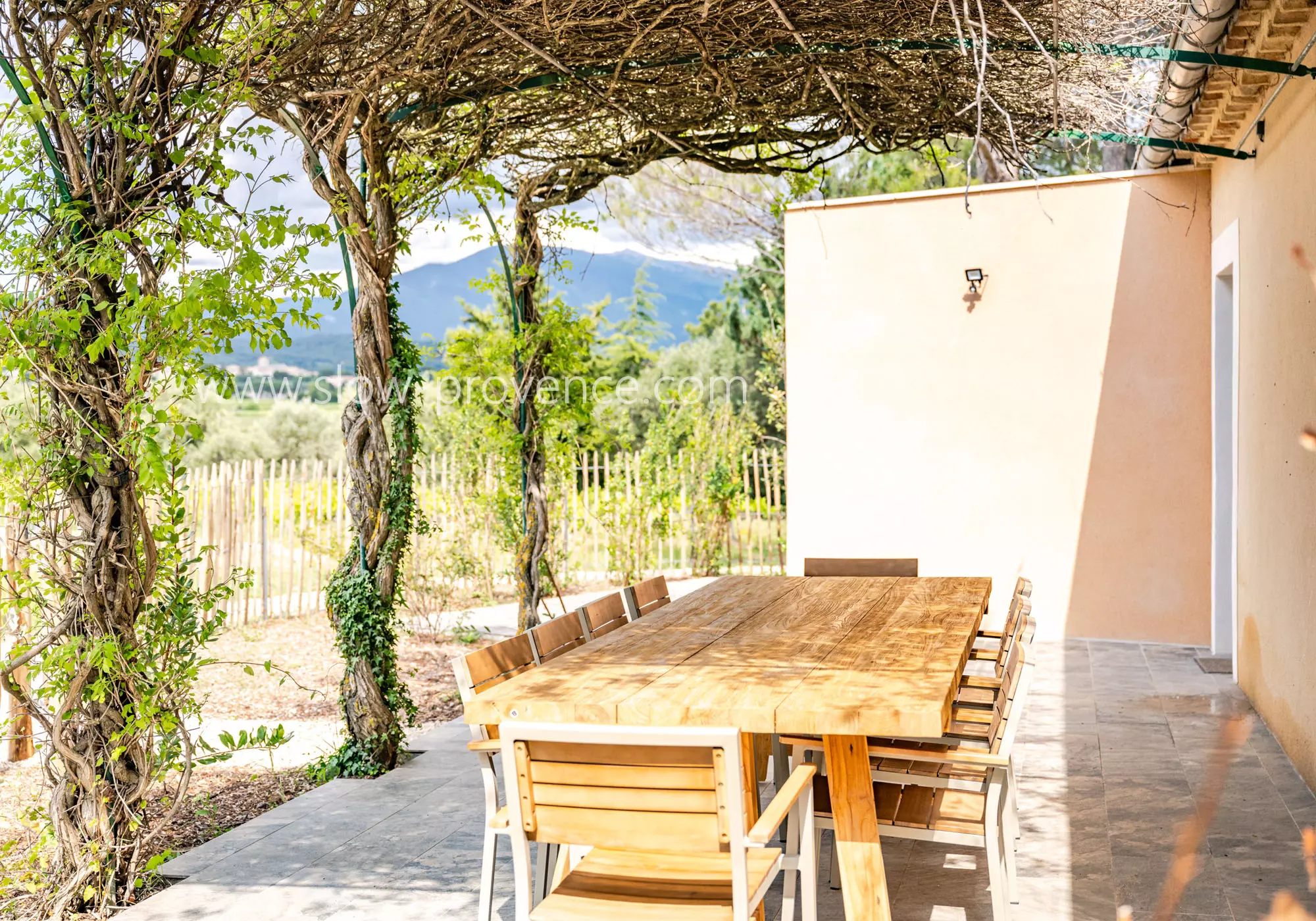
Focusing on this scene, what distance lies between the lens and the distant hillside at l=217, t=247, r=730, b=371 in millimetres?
17609

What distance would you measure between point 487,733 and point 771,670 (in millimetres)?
808

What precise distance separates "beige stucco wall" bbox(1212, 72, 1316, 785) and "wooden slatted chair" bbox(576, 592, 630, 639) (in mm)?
2655

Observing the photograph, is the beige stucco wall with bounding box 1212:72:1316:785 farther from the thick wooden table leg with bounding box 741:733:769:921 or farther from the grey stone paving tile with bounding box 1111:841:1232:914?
the thick wooden table leg with bounding box 741:733:769:921

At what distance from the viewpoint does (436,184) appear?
5.04 m

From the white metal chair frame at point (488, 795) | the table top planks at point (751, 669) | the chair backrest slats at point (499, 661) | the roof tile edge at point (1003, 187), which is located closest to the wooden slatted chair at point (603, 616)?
the chair backrest slats at point (499, 661)

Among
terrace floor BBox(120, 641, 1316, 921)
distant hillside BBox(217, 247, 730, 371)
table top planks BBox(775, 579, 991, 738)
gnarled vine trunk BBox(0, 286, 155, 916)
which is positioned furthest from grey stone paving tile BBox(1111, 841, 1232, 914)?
distant hillside BBox(217, 247, 730, 371)

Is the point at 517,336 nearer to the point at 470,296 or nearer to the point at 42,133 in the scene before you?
the point at 42,133

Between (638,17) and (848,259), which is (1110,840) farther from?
(848,259)

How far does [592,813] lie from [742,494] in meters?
9.11

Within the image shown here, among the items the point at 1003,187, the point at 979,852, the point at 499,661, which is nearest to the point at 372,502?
the point at 499,661

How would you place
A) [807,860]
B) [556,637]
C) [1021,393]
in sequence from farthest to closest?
[1021,393]
[556,637]
[807,860]

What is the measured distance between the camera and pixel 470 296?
29.5 m

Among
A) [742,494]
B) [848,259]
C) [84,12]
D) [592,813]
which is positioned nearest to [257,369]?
[742,494]

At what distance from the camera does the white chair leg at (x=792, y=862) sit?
246cm
